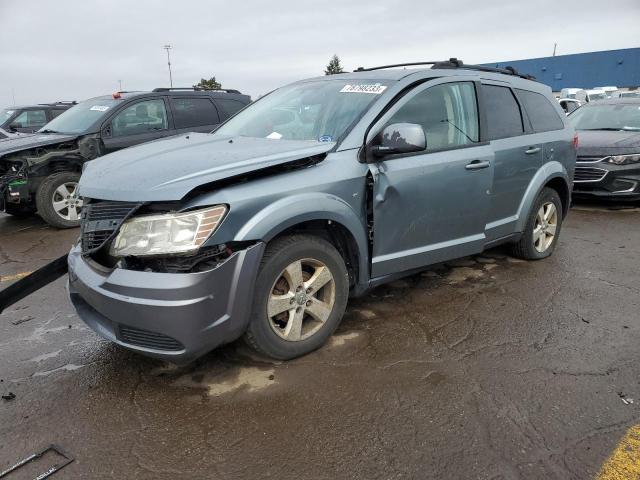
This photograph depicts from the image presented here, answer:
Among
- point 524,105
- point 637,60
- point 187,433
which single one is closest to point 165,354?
point 187,433

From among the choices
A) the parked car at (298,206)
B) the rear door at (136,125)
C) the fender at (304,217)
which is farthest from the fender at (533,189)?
the rear door at (136,125)

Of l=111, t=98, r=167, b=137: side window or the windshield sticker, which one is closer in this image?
the windshield sticker

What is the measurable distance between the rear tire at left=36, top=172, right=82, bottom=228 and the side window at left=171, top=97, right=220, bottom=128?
174 centimetres

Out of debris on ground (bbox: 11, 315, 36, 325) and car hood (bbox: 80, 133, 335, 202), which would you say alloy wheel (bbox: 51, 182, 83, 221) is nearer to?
debris on ground (bbox: 11, 315, 36, 325)

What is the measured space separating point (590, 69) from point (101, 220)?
58864mm

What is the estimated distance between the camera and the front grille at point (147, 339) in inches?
99.4

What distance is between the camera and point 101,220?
2.74 meters

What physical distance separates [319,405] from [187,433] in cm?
68

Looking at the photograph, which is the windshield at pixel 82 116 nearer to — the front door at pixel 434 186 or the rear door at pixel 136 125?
the rear door at pixel 136 125

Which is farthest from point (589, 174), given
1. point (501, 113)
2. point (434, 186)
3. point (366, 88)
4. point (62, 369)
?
point (62, 369)

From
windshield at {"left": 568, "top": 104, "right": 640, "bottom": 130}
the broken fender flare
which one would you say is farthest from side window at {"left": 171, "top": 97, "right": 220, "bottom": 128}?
windshield at {"left": 568, "top": 104, "right": 640, "bottom": 130}

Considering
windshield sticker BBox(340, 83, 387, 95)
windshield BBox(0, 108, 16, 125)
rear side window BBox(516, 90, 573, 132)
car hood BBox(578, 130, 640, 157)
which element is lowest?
car hood BBox(578, 130, 640, 157)

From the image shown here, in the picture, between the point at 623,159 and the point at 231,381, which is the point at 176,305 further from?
the point at 623,159

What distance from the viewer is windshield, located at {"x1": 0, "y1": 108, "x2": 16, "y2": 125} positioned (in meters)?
11.8
